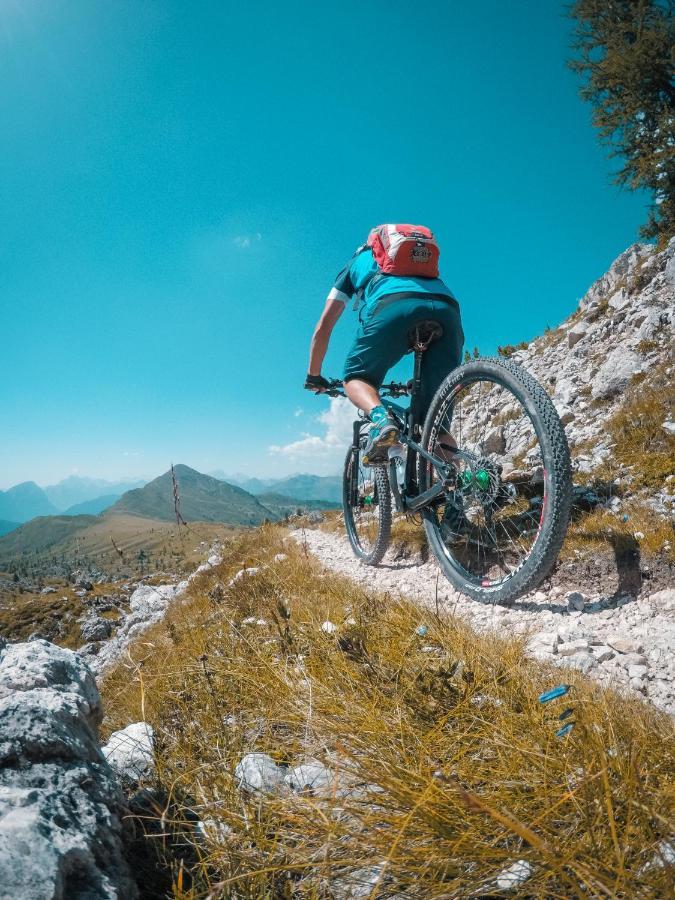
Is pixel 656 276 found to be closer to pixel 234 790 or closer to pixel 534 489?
pixel 534 489

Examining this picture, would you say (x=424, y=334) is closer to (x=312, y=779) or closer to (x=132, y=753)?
(x=312, y=779)

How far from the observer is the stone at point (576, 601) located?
3.29 metres

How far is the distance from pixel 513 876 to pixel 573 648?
6.11 ft

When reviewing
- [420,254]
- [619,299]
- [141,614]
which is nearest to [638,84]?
[619,299]

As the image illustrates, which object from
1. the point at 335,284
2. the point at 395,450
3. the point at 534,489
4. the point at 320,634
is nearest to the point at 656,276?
the point at 534,489

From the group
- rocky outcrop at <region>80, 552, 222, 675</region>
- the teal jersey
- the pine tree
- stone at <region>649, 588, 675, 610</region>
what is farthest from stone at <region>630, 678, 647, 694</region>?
the pine tree

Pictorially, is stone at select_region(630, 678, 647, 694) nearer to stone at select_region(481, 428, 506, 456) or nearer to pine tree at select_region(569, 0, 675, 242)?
stone at select_region(481, 428, 506, 456)

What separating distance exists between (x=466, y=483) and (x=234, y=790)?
326 cm

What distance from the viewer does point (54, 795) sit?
1154 millimetres

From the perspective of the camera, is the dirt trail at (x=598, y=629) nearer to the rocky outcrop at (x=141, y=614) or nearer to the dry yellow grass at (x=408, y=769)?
the dry yellow grass at (x=408, y=769)

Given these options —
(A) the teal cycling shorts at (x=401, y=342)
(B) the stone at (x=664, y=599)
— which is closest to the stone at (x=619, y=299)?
(A) the teal cycling shorts at (x=401, y=342)

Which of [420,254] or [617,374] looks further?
[617,374]

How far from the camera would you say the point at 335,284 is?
5.75 m

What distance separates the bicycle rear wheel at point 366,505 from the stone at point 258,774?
4353mm
